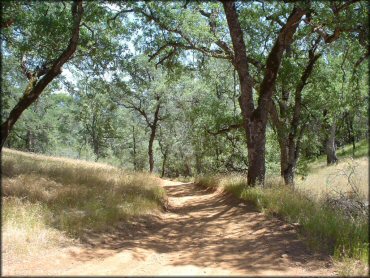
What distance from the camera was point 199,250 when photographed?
6.91 m

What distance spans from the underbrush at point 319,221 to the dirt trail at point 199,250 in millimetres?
279

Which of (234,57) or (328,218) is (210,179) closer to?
(234,57)

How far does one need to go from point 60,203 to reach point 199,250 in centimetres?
409

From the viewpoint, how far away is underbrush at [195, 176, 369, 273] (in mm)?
6008

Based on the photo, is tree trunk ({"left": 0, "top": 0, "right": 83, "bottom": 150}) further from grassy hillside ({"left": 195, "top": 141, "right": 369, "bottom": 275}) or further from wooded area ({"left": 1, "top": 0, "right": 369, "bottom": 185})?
grassy hillside ({"left": 195, "top": 141, "right": 369, "bottom": 275})

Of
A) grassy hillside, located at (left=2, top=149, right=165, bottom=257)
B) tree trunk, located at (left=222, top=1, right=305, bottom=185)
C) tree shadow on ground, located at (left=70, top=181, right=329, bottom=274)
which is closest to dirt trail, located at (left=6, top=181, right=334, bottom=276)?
tree shadow on ground, located at (left=70, top=181, right=329, bottom=274)

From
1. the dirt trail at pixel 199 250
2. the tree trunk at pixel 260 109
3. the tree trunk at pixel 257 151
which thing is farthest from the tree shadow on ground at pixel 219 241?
the tree trunk at pixel 260 109

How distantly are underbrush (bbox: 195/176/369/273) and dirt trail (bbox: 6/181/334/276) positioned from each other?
0.91 ft

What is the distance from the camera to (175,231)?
900cm

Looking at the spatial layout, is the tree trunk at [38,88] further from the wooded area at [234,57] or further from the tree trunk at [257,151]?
the tree trunk at [257,151]

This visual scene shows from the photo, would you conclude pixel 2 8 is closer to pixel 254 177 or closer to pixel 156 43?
pixel 156 43

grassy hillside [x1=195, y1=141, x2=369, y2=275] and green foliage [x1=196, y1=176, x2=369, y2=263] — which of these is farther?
green foliage [x1=196, y1=176, x2=369, y2=263]

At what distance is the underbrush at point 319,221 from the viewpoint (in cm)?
601

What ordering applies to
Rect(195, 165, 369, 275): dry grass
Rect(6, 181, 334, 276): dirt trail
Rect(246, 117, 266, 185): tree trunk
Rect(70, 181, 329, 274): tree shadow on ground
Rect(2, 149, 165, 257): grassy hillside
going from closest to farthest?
Rect(6, 181, 334, 276): dirt trail → Rect(195, 165, 369, 275): dry grass → Rect(70, 181, 329, 274): tree shadow on ground → Rect(2, 149, 165, 257): grassy hillside → Rect(246, 117, 266, 185): tree trunk
